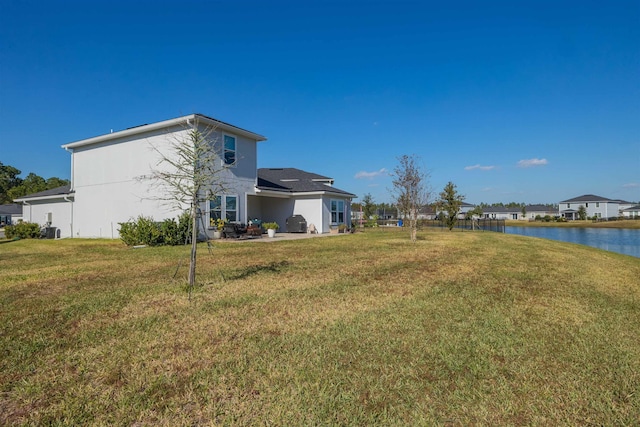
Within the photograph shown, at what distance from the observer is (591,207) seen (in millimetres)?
71750

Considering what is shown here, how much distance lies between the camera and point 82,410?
226 cm

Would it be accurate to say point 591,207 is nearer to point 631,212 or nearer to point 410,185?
point 631,212

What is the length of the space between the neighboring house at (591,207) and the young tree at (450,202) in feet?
202

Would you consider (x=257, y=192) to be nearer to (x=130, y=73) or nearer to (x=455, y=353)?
(x=130, y=73)

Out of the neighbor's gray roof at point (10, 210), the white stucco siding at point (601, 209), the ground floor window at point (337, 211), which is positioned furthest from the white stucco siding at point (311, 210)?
the white stucco siding at point (601, 209)

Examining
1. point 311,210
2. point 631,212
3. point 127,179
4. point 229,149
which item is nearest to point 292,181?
point 311,210

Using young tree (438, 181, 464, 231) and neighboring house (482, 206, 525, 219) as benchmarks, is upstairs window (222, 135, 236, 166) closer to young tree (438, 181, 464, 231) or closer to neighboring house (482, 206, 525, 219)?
young tree (438, 181, 464, 231)

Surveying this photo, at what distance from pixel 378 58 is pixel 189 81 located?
977 cm

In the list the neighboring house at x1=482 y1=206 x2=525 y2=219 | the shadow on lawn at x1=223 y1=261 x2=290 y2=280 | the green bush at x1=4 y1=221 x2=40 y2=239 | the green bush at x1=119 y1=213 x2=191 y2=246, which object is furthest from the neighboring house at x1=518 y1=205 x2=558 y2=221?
the green bush at x1=4 y1=221 x2=40 y2=239

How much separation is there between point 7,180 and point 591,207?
4591 inches

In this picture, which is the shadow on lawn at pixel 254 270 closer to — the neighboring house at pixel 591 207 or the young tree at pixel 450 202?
the young tree at pixel 450 202

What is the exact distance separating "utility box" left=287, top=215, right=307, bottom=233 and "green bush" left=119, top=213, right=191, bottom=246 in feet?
25.2

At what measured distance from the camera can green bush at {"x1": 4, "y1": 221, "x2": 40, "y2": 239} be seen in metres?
18.5

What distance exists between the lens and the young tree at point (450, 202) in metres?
27.2
